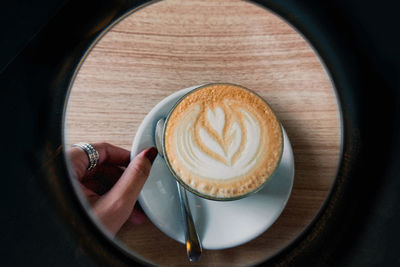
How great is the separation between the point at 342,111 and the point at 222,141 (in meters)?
0.23

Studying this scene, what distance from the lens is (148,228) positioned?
1.65 ft

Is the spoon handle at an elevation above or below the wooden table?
below

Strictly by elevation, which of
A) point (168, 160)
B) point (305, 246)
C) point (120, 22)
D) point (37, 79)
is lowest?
point (305, 246)

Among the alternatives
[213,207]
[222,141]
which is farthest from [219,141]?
[213,207]

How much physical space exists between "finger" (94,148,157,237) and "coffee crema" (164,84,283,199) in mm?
62

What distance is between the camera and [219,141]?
17.4 inches

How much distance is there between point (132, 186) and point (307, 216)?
29 centimetres

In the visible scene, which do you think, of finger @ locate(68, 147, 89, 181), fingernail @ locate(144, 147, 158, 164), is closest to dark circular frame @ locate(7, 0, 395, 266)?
finger @ locate(68, 147, 89, 181)

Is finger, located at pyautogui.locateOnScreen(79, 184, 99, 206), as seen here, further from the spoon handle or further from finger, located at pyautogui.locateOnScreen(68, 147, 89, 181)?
the spoon handle

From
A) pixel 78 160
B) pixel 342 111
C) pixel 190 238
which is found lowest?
pixel 190 238

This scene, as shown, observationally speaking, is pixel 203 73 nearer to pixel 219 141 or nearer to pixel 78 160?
pixel 219 141

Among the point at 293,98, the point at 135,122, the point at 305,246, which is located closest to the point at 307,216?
the point at 305,246

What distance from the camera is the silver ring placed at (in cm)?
A: 51

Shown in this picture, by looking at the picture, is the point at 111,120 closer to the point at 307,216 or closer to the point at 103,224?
the point at 103,224
